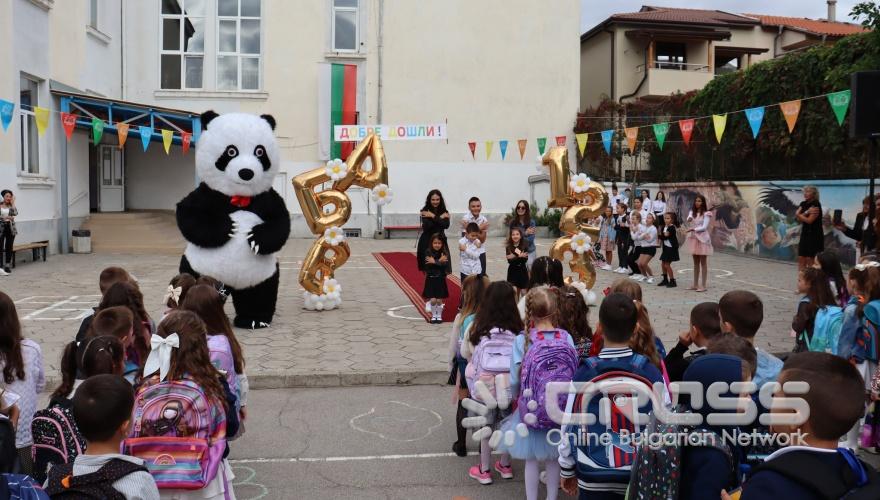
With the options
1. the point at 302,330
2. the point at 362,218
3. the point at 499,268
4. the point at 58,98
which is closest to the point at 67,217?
the point at 58,98

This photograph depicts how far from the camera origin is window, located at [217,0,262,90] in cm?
2364

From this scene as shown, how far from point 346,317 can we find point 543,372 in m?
6.75

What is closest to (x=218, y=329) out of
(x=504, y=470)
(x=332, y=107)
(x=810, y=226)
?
(x=504, y=470)

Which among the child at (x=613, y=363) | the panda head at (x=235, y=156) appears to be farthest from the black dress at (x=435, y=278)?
the child at (x=613, y=363)

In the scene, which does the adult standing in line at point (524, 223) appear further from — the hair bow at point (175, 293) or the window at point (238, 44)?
the window at point (238, 44)

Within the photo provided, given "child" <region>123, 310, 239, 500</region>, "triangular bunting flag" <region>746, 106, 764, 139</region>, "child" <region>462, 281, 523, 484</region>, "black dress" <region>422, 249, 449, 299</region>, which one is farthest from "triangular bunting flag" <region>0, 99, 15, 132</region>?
"triangular bunting flag" <region>746, 106, 764, 139</region>

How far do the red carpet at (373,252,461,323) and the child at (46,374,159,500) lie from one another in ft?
25.1

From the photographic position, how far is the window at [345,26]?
24.4 meters

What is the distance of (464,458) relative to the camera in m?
5.58

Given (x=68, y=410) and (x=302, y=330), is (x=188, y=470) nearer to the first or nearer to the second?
(x=68, y=410)

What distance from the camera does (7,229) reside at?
15.1m

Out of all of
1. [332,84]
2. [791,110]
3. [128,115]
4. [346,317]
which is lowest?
[346,317]

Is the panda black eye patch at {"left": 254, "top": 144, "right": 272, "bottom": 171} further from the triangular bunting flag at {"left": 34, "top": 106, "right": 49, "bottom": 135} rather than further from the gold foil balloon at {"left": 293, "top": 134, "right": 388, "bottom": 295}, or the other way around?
the triangular bunting flag at {"left": 34, "top": 106, "right": 49, "bottom": 135}

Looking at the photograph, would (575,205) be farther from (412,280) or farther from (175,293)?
(175,293)
